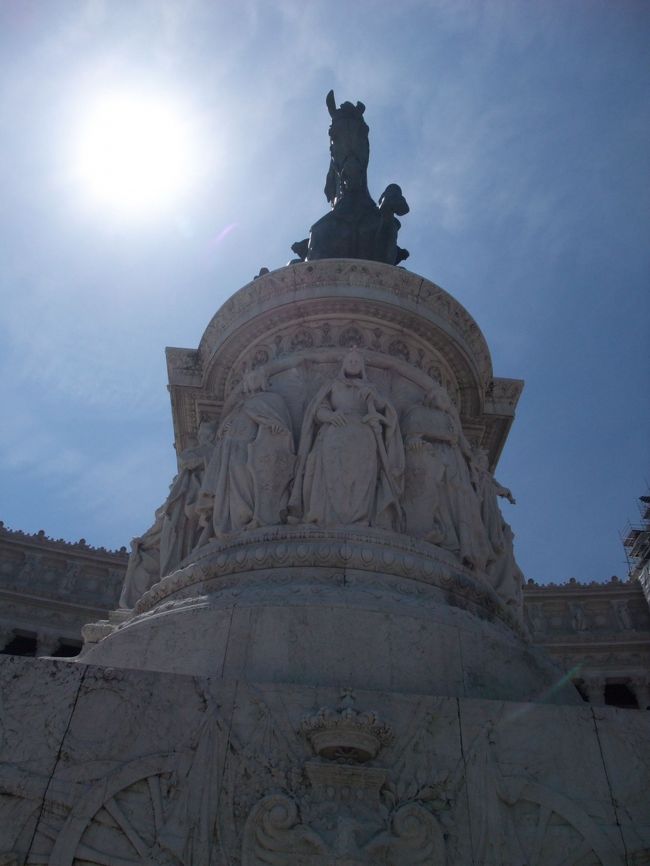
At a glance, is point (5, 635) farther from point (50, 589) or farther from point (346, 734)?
point (346, 734)

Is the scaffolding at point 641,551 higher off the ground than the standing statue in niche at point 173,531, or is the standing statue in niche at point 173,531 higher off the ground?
the scaffolding at point 641,551

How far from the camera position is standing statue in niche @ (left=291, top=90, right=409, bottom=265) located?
40.0 ft

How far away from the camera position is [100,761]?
14.9 ft

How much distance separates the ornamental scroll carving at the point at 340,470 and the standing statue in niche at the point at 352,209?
3139 mm

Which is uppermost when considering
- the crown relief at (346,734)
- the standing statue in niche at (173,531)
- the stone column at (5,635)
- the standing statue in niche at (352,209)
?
the stone column at (5,635)

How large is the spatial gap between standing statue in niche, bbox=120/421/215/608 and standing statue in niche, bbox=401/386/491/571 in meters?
2.27

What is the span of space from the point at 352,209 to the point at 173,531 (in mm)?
6438

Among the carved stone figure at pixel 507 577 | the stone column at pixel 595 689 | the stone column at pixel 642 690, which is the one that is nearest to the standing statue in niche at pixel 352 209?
the carved stone figure at pixel 507 577

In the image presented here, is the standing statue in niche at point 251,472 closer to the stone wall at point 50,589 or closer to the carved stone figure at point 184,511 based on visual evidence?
the carved stone figure at point 184,511

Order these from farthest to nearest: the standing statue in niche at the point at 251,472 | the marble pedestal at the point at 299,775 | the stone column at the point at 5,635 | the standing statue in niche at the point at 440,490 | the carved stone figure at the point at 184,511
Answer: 1. the stone column at the point at 5,635
2. the carved stone figure at the point at 184,511
3. the standing statue in niche at the point at 440,490
4. the standing statue in niche at the point at 251,472
5. the marble pedestal at the point at 299,775

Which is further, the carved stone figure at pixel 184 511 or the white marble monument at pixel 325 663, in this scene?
the carved stone figure at pixel 184 511

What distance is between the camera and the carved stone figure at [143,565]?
9391 mm

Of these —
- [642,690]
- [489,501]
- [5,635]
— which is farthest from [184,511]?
[642,690]

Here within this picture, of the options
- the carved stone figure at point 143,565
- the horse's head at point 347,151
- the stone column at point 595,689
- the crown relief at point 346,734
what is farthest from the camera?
the stone column at point 595,689
